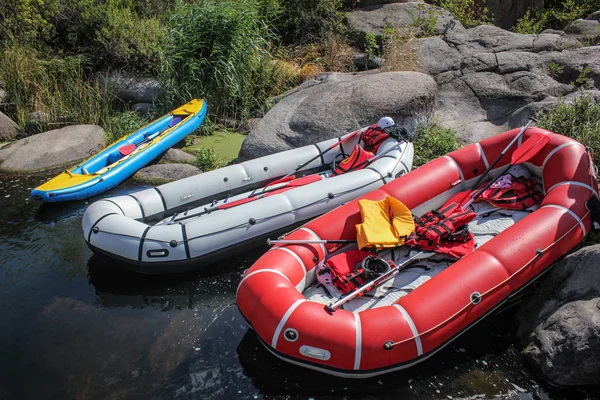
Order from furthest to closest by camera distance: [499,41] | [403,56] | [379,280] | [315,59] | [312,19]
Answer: [312,19]
[315,59]
[499,41]
[403,56]
[379,280]

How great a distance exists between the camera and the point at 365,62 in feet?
27.5

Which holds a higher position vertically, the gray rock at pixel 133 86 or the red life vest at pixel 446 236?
the red life vest at pixel 446 236

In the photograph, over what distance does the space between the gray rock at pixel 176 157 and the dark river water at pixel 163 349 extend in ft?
7.31

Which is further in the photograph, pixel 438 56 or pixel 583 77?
pixel 438 56

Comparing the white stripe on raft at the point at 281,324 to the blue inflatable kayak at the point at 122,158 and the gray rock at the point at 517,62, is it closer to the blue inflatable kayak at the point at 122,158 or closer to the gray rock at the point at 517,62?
the blue inflatable kayak at the point at 122,158

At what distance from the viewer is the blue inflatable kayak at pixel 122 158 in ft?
17.3

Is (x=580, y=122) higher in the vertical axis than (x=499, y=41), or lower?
lower

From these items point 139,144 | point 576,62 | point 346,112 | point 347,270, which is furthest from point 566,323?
point 139,144

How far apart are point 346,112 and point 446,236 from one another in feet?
9.08

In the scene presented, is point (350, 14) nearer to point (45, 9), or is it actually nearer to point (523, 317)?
point (45, 9)

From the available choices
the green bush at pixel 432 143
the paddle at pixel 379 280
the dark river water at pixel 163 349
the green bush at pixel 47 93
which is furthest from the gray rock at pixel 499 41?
the green bush at pixel 47 93

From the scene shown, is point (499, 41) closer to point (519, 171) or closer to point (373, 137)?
point (373, 137)

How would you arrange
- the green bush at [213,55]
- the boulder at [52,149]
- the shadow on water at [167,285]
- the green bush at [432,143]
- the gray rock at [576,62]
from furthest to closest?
the green bush at [213,55]
the gray rock at [576,62]
the boulder at [52,149]
the green bush at [432,143]
the shadow on water at [167,285]

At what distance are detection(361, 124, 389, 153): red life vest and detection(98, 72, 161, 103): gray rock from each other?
4138 mm
